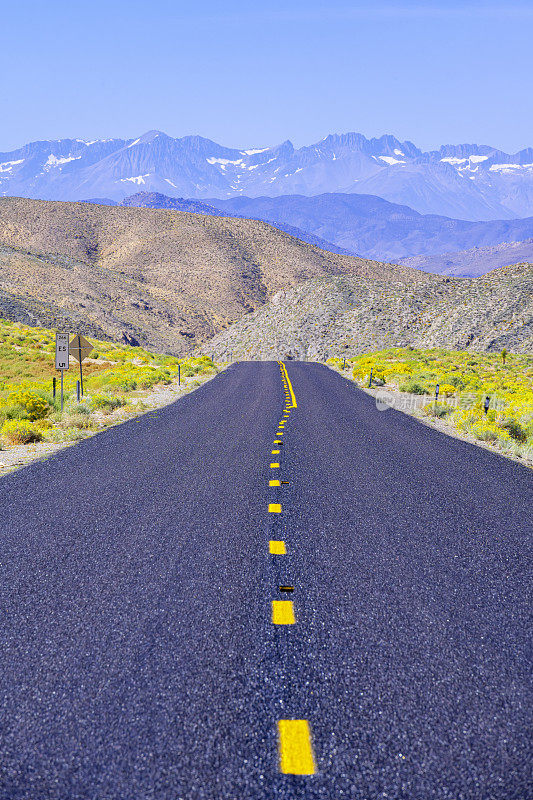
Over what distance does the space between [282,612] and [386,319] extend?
195 ft

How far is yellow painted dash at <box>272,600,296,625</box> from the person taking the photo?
15.1 feet

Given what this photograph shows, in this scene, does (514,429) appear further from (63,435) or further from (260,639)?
(260,639)

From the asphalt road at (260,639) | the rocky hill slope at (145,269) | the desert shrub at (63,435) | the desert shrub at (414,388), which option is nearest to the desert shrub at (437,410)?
the desert shrub at (414,388)

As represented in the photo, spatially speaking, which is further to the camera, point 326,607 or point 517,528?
point 517,528

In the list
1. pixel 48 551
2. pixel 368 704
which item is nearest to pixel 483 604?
pixel 368 704

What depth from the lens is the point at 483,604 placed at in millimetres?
5059

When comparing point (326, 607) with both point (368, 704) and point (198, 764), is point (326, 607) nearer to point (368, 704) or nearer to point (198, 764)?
point (368, 704)

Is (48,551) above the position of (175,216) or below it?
below

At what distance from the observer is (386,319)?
203 feet

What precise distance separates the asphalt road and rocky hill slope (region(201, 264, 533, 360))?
46579mm

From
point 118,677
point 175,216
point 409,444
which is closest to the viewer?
point 118,677

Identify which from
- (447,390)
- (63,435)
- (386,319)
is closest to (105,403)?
(63,435)

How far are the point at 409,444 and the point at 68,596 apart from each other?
9.05 meters

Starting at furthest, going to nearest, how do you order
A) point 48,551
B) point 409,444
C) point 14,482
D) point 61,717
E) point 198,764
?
1. point 409,444
2. point 14,482
3. point 48,551
4. point 61,717
5. point 198,764
